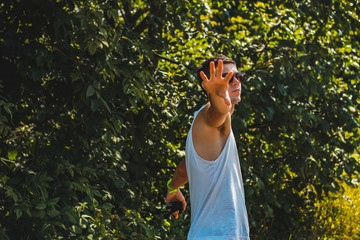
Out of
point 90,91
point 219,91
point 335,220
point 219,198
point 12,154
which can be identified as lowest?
point 335,220

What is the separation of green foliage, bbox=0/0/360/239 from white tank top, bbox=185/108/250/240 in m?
1.66

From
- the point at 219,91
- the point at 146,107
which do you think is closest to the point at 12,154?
the point at 146,107

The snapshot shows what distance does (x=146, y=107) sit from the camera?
4.95 metres

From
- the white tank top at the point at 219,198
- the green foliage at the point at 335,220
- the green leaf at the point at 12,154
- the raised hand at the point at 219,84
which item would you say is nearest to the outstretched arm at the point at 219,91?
the raised hand at the point at 219,84

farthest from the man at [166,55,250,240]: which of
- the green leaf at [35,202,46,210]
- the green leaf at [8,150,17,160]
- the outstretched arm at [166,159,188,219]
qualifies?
the green leaf at [8,150,17,160]

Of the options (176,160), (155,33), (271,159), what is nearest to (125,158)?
(176,160)

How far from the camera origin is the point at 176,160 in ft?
16.0

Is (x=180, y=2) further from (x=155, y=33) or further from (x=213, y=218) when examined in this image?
(x=213, y=218)

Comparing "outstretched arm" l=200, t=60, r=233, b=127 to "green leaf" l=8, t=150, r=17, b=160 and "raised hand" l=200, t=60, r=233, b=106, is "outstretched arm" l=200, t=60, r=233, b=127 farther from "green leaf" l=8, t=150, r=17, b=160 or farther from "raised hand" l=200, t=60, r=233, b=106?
"green leaf" l=8, t=150, r=17, b=160

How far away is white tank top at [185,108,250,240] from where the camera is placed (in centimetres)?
214

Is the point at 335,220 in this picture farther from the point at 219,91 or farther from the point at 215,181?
the point at 219,91

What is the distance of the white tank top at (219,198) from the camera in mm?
2137

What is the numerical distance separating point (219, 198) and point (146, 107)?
286cm

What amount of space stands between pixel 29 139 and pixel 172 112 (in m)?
1.28
